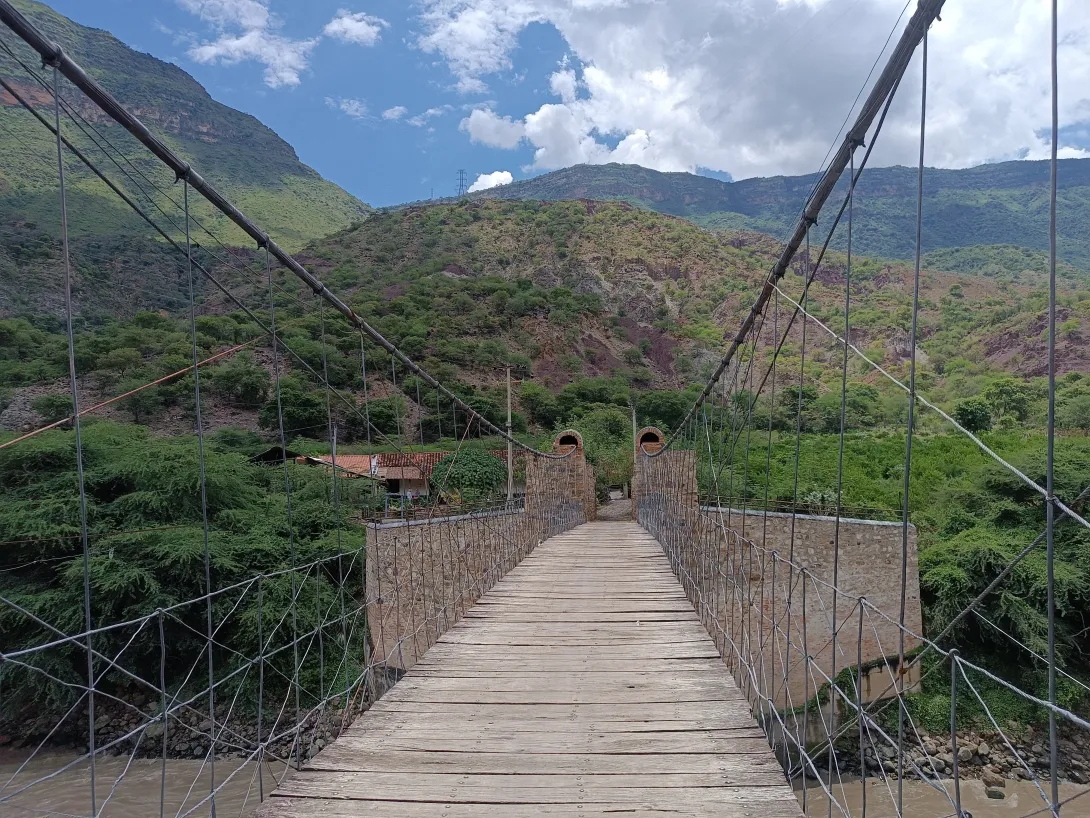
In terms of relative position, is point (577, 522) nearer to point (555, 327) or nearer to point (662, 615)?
point (662, 615)

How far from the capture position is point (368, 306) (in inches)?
1005

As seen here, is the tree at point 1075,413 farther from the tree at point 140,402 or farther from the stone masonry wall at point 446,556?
the tree at point 140,402

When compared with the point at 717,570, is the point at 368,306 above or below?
above

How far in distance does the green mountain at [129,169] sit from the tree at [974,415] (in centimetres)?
2133

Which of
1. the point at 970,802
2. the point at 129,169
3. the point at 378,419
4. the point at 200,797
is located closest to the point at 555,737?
the point at 200,797

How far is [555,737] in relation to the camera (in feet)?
6.23

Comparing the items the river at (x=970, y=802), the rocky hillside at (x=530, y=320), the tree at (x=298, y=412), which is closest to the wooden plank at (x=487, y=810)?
the rocky hillside at (x=530, y=320)

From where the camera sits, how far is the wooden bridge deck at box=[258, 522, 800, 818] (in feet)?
4.96

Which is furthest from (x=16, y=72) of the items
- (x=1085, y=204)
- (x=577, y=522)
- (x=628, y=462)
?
(x=1085, y=204)

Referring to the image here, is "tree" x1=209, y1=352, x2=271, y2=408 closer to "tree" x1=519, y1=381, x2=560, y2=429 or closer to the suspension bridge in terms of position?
"tree" x1=519, y1=381, x2=560, y2=429

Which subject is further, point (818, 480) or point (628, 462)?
point (628, 462)

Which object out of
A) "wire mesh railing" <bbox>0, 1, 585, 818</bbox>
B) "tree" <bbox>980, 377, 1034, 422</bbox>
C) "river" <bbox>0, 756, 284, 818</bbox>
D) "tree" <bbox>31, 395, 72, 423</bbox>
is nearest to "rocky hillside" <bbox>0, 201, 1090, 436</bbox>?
"tree" <bbox>31, 395, 72, 423</bbox>

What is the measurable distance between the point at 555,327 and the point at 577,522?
68.8 ft

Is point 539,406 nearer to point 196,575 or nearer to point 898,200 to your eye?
point 196,575
